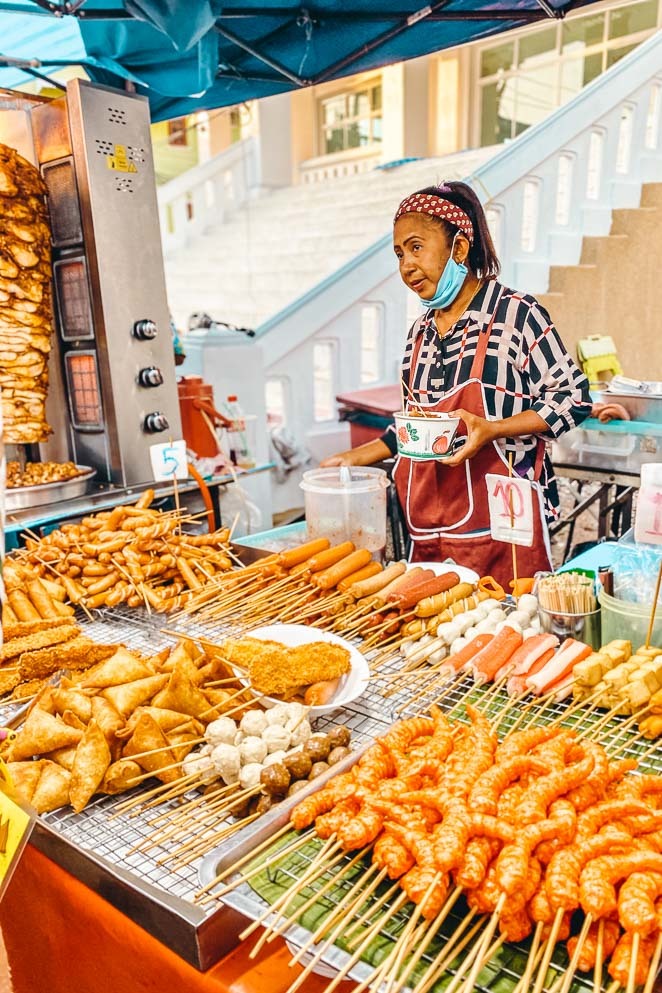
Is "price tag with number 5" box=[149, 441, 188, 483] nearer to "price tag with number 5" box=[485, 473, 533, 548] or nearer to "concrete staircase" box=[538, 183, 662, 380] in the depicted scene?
"price tag with number 5" box=[485, 473, 533, 548]

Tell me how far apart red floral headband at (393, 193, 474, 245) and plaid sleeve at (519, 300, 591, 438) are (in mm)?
477

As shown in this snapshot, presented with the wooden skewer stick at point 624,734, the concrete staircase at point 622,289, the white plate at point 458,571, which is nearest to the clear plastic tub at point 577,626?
the wooden skewer stick at point 624,734

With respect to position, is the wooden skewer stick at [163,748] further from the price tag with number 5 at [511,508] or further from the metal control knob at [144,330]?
the metal control knob at [144,330]

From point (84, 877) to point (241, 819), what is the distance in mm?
346

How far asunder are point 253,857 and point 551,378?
250cm

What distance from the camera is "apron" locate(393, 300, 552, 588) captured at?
332 centimetres

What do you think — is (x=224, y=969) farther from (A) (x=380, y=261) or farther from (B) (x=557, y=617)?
(A) (x=380, y=261)

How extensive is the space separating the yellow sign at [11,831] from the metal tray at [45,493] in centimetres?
271

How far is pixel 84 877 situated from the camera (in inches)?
60.3

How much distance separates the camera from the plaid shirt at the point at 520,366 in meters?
3.22

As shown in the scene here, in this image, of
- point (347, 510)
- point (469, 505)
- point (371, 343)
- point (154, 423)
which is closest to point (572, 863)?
point (347, 510)

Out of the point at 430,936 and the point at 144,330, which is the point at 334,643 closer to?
the point at 430,936

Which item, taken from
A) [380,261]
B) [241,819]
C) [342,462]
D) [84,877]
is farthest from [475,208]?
[380,261]

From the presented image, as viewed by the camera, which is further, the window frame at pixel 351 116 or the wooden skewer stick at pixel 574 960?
the window frame at pixel 351 116
